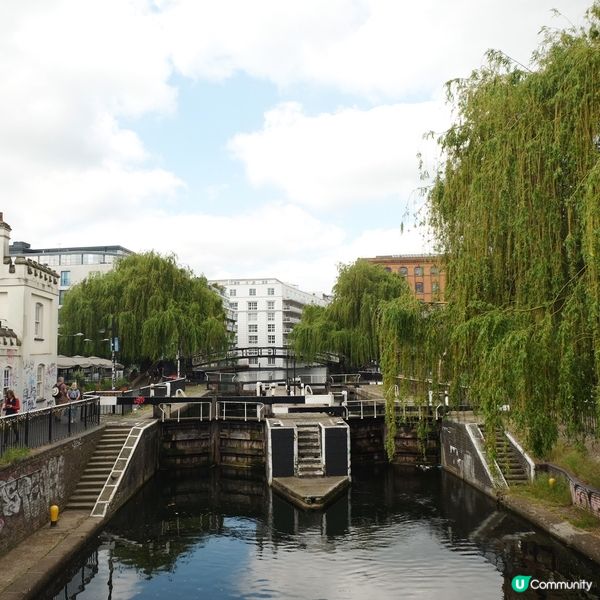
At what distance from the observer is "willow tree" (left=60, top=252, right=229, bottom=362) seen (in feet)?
136

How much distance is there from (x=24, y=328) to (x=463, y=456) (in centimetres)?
1730

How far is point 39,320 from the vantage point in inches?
894

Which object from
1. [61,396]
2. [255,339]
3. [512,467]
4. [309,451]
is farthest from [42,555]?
[255,339]

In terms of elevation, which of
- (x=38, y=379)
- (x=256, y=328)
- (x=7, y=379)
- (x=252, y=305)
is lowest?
(x=38, y=379)

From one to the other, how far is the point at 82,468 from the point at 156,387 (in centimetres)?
1188

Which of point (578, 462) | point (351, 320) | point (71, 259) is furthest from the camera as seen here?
point (71, 259)

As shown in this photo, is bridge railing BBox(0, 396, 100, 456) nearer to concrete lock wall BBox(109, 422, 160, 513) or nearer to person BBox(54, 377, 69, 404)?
person BBox(54, 377, 69, 404)

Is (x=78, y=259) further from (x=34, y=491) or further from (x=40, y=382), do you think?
(x=34, y=491)

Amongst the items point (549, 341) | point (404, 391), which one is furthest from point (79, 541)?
point (549, 341)

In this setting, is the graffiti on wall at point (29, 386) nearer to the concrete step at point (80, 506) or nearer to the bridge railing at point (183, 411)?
the concrete step at point (80, 506)

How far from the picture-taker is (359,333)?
154 ft

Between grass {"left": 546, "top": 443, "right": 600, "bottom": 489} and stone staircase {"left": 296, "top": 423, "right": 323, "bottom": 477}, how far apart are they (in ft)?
27.2

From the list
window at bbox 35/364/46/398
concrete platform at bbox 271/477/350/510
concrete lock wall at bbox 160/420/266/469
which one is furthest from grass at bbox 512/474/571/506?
window at bbox 35/364/46/398

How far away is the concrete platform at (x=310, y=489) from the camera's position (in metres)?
18.7
